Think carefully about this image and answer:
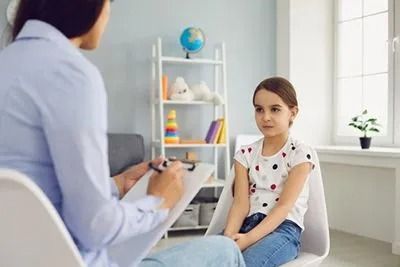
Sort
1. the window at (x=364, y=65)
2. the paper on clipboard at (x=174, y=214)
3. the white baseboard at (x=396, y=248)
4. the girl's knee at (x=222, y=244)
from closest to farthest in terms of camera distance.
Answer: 1. the paper on clipboard at (x=174, y=214)
2. the girl's knee at (x=222, y=244)
3. the white baseboard at (x=396, y=248)
4. the window at (x=364, y=65)

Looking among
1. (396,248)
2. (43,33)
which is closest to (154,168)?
(43,33)

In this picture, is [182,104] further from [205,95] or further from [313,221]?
[313,221]

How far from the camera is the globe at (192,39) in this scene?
12.0 feet

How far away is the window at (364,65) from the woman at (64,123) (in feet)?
10.2

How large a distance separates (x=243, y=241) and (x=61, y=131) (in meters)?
0.88

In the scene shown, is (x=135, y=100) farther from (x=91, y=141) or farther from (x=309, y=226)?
(x=91, y=141)

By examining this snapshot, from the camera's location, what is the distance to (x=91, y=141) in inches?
29.8

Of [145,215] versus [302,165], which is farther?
[302,165]

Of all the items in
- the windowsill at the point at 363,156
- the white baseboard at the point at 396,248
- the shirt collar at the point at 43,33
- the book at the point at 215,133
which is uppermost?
the shirt collar at the point at 43,33

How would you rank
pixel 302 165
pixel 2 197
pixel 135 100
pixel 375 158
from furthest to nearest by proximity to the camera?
pixel 135 100 → pixel 375 158 → pixel 302 165 → pixel 2 197

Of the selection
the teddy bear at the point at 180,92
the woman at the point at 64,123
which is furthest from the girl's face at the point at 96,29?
the teddy bear at the point at 180,92

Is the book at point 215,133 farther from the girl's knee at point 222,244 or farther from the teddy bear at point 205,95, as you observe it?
the girl's knee at point 222,244

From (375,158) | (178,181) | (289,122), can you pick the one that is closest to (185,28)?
(375,158)

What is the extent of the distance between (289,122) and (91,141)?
1.09 metres
